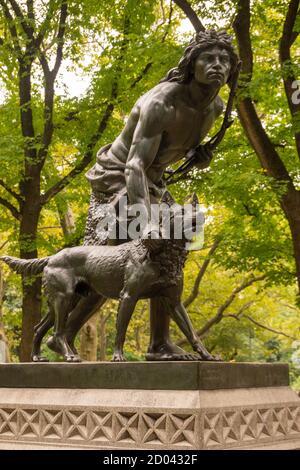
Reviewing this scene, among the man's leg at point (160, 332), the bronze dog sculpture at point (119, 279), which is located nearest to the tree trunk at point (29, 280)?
the bronze dog sculpture at point (119, 279)

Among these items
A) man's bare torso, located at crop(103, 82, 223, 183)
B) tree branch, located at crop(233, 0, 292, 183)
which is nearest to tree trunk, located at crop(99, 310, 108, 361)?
tree branch, located at crop(233, 0, 292, 183)

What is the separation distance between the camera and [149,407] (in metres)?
5.12

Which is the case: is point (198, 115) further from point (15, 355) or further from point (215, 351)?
point (15, 355)

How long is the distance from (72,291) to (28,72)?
10.5 m

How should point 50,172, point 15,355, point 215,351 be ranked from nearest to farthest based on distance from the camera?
point 50,172 < point 215,351 < point 15,355

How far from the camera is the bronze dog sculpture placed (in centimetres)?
586

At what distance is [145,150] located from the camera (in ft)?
20.9

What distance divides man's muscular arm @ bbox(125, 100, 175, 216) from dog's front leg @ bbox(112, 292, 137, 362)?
86cm

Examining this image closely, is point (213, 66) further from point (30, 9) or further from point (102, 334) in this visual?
point (102, 334)

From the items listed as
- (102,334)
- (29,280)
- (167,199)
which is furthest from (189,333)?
(102,334)

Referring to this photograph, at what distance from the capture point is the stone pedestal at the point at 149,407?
5035mm

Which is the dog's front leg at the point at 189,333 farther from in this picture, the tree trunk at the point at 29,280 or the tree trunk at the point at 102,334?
the tree trunk at the point at 102,334

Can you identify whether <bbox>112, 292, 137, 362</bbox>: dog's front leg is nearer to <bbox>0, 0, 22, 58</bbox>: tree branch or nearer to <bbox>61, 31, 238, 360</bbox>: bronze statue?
Result: <bbox>61, 31, 238, 360</bbox>: bronze statue
